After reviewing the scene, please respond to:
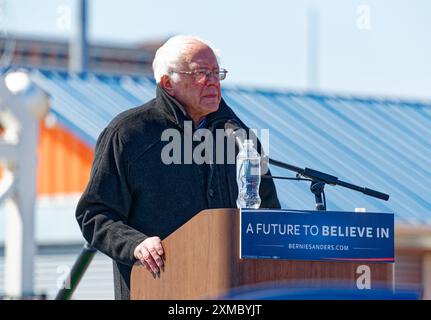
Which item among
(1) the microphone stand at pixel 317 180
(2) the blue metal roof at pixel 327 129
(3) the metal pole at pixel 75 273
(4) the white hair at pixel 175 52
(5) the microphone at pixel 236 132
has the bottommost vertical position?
(3) the metal pole at pixel 75 273

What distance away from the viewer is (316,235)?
15.8ft

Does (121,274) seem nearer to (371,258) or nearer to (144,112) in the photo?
(144,112)

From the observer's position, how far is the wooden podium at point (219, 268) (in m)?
4.63

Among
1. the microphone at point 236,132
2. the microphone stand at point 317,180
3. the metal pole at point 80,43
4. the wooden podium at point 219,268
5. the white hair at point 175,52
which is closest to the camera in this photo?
the wooden podium at point 219,268

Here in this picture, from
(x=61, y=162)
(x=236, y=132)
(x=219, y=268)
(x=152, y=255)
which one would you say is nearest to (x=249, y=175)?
(x=236, y=132)

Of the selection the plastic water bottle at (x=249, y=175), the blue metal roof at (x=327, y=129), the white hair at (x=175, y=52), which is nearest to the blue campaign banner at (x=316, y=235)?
the plastic water bottle at (x=249, y=175)

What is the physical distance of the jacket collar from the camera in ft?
18.5

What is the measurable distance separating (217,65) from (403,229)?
1112 cm

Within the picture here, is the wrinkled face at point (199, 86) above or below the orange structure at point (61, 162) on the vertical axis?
below

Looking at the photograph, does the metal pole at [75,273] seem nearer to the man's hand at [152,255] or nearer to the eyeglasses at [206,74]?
the eyeglasses at [206,74]

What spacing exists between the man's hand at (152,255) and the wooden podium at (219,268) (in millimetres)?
23

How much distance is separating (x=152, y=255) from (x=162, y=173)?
0.70 metres

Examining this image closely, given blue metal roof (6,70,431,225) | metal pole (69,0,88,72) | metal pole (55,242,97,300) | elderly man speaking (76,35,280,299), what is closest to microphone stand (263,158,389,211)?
elderly man speaking (76,35,280,299)
